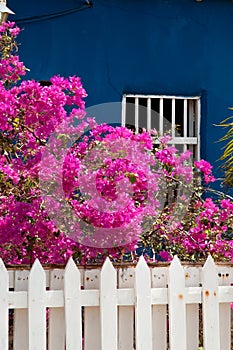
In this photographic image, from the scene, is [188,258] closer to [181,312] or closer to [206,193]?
[181,312]

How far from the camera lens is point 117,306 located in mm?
4312

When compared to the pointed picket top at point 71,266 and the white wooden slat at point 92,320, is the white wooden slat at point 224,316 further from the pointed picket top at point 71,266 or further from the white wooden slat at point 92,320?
the pointed picket top at point 71,266

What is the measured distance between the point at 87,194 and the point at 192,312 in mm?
923

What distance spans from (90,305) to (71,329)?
5.9 inches

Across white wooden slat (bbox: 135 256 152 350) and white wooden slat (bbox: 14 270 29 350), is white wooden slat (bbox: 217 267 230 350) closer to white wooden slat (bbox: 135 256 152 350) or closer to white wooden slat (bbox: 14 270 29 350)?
white wooden slat (bbox: 135 256 152 350)

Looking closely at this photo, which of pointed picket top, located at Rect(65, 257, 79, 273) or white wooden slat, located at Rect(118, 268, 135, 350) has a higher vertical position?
pointed picket top, located at Rect(65, 257, 79, 273)

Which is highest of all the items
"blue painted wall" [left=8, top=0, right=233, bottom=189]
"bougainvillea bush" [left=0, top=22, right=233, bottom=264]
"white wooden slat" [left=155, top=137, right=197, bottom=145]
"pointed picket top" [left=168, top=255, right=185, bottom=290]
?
"blue painted wall" [left=8, top=0, right=233, bottom=189]

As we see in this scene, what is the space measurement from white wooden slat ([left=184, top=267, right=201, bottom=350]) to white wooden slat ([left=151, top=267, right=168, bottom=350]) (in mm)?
123

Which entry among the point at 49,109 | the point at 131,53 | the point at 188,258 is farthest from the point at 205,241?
the point at 131,53

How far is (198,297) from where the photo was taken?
4.39m

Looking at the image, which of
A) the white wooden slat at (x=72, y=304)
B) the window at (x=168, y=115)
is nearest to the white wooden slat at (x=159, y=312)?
Result: the white wooden slat at (x=72, y=304)

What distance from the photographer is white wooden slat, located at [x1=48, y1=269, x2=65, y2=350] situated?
4.23 meters

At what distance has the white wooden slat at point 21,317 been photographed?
4207 millimetres

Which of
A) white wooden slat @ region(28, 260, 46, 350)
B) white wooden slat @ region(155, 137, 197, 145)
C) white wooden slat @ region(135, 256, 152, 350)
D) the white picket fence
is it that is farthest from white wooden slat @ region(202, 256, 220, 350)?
white wooden slat @ region(155, 137, 197, 145)
